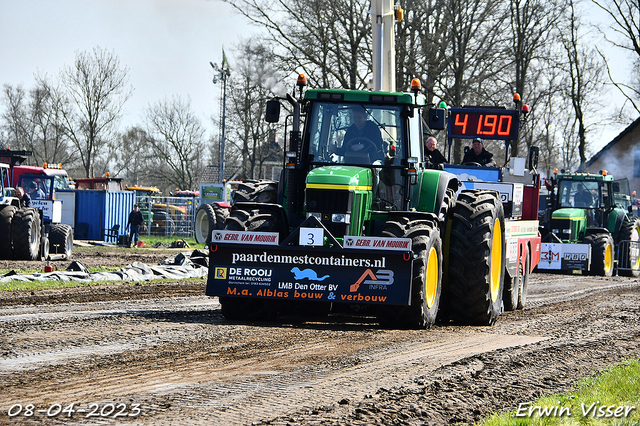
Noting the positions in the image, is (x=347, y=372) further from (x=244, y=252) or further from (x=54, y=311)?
(x=54, y=311)

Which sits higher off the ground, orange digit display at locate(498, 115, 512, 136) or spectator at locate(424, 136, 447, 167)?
orange digit display at locate(498, 115, 512, 136)

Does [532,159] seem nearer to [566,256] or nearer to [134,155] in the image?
[566,256]

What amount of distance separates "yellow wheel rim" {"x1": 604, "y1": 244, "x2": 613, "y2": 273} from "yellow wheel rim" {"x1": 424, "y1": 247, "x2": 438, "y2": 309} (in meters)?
15.4

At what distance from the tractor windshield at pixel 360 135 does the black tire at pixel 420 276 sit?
1071 mm

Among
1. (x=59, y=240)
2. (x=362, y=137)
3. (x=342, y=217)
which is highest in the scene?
(x=362, y=137)

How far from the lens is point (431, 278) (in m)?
9.31

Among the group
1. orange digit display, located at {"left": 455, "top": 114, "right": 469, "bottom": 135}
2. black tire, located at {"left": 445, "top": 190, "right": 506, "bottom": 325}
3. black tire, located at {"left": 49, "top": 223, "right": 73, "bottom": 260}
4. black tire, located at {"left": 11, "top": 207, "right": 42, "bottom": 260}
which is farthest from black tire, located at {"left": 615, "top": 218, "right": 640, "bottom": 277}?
black tire, located at {"left": 11, "top": 207, "right": 42, "bottom": 260}

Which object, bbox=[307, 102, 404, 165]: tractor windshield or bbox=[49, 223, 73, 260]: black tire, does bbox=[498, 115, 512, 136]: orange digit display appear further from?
bbox=[49, 223, 73, 260]: black tire

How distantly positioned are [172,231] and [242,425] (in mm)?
38127

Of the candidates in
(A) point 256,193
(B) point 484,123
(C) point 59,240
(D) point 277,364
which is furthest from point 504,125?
(C) point 59,240

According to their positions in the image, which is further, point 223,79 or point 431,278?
point 223,79

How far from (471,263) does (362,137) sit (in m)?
2.01

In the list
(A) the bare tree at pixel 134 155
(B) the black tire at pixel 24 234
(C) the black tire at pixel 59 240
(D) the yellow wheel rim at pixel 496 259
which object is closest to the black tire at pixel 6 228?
(B) the black tire at pixel 24 234

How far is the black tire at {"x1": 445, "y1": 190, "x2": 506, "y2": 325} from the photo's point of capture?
970cm
